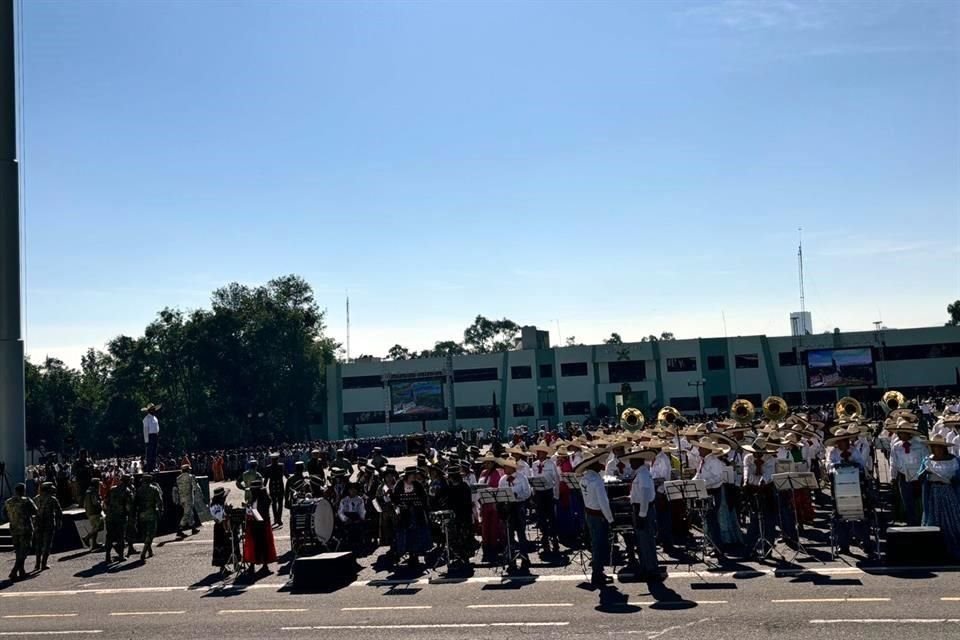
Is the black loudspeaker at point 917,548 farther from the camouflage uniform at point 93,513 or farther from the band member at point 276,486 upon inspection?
the camouflage uniform at point 93,513

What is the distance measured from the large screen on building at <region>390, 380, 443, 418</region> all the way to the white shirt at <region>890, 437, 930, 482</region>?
230 feet

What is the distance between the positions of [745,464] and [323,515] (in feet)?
27.3

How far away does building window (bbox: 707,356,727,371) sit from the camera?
81938 millimetres

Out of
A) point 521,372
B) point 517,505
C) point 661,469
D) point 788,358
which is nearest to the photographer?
point 517,505

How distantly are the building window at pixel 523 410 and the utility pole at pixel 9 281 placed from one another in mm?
58163

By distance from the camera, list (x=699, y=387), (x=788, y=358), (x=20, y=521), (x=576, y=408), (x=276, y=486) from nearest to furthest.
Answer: (x=20, y=521) < (x=276, y=486) < (x=788, y=358) < (x=699, y=387) < (x=576, y=408)

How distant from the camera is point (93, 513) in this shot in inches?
→ 960

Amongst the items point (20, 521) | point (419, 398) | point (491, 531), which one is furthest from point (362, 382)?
point (491, 531)

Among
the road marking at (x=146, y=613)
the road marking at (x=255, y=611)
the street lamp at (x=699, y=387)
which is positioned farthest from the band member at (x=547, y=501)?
the street lamp at (x=699, y=387)

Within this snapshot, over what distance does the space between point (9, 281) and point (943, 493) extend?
27.0 metres

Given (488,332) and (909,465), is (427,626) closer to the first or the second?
(909,465)

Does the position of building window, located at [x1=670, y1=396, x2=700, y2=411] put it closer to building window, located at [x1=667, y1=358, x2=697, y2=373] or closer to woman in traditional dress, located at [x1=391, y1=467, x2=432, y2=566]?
building window, located at [x1=667, y1=358, x2=697, y2=373]

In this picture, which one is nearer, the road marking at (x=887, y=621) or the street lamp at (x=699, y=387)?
the road marking at (x=887, y=621)

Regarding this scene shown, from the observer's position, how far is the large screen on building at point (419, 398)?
87.3 m
